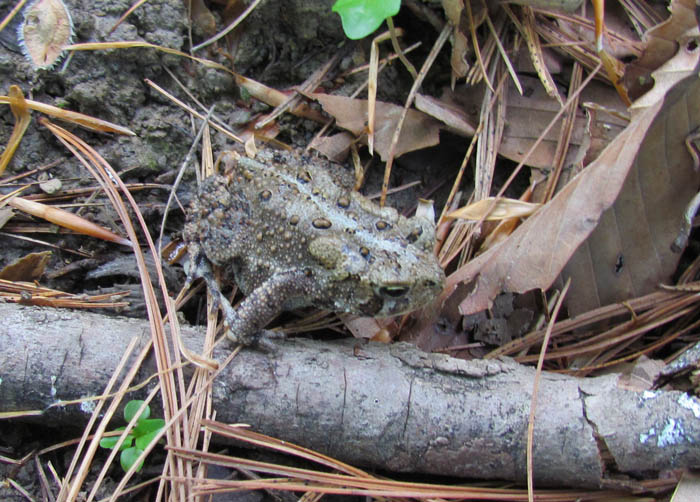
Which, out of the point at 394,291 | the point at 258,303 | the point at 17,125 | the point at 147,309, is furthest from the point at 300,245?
the point at 17,125

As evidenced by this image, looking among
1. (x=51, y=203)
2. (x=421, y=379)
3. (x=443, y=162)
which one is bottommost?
(x=421, y=379)

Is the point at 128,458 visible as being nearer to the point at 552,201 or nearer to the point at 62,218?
the point at 62,218

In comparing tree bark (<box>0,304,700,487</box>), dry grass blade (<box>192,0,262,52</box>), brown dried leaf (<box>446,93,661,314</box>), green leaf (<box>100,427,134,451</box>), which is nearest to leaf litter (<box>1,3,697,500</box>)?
brown dried leaf (<box>446,93,661,314</box>)

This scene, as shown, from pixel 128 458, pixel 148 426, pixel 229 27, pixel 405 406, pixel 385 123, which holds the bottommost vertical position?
pixel 128 458

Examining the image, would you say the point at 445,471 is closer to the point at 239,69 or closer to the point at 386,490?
the point at 386,490

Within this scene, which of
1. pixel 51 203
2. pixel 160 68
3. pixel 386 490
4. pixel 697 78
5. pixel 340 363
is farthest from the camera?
pixel 160 68

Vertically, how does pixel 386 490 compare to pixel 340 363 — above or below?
below

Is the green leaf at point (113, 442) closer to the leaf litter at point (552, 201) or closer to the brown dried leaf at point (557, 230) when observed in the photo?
the leaf litter at point (552, 201)

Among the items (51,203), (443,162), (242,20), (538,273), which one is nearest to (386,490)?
(538,273)
